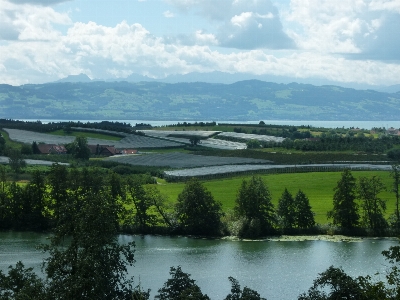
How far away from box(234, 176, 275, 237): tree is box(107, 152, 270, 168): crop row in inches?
1509

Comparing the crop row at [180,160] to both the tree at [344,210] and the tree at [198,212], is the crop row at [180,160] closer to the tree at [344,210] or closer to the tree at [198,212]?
the tree at [198,212]

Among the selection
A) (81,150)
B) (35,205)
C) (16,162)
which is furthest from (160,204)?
(81,150)

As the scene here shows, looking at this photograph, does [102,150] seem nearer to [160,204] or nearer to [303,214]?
[160,204]

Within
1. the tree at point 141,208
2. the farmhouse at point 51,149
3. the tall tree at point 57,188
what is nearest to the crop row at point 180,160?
the farmhouse at point 51,149

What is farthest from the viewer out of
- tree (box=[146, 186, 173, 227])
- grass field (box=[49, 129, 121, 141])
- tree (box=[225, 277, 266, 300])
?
grass field (box=[49, 129, 121, 141])

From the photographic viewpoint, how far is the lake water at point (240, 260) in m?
39.0

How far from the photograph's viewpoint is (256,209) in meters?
55.6

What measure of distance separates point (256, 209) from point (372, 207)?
9832 millimetres

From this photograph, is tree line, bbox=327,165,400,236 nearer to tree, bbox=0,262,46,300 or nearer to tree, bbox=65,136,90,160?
tree, bbox=0,262,46,300

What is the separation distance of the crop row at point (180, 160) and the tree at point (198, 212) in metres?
37.7

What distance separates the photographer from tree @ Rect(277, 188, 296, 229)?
2205 inches

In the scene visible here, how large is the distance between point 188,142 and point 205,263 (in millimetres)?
90042

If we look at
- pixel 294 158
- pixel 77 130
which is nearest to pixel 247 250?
Result: pixel 294 158

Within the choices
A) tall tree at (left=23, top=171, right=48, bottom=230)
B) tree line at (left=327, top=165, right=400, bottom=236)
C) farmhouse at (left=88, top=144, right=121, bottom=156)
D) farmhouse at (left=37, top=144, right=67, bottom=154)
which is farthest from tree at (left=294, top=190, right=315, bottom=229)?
farmhouse at (left=37, top=144, right=67, bottom=154)
